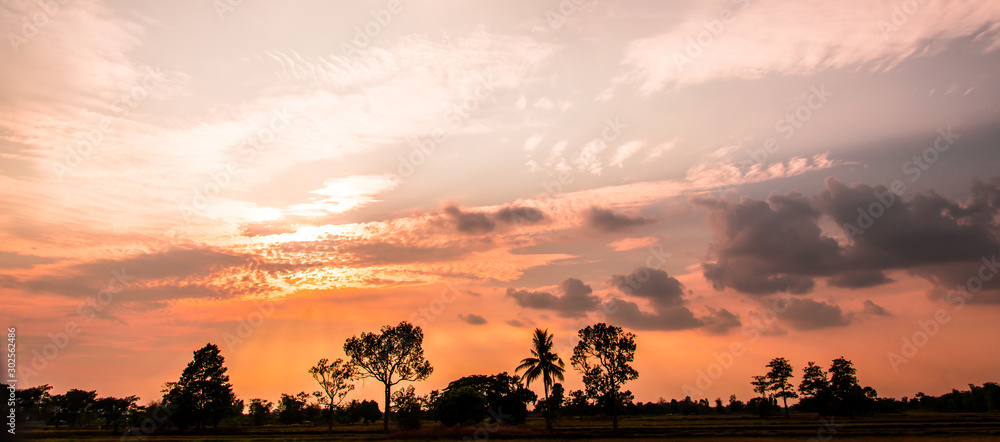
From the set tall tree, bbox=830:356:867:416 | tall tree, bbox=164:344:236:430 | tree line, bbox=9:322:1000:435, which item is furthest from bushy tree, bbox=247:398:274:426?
tall tree, bbox=830:356:867:416

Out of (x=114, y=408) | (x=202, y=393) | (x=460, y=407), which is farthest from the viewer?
(x=114, y=408)

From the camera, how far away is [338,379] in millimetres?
90062

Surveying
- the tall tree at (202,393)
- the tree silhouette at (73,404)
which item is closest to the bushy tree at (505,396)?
the tall tree at (202,393)

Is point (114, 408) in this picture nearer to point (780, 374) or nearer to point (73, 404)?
point (73, 404)

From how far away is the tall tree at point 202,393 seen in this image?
89.6 m

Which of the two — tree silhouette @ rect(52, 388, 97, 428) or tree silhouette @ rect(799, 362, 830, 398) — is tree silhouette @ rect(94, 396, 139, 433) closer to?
tree silhouette @ rect(52, 388, 97, 428)

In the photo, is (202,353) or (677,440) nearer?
(677,440)

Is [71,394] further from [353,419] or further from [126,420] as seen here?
[353,419]

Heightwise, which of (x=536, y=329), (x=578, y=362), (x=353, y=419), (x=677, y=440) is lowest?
(x=353, y=419)

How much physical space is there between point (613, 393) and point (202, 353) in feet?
256

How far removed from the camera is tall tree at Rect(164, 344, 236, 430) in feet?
294

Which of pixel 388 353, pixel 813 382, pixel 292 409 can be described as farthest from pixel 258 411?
pixel 813 382

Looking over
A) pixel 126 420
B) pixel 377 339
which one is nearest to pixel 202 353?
pixel 377 339

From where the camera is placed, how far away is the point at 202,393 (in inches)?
3644
